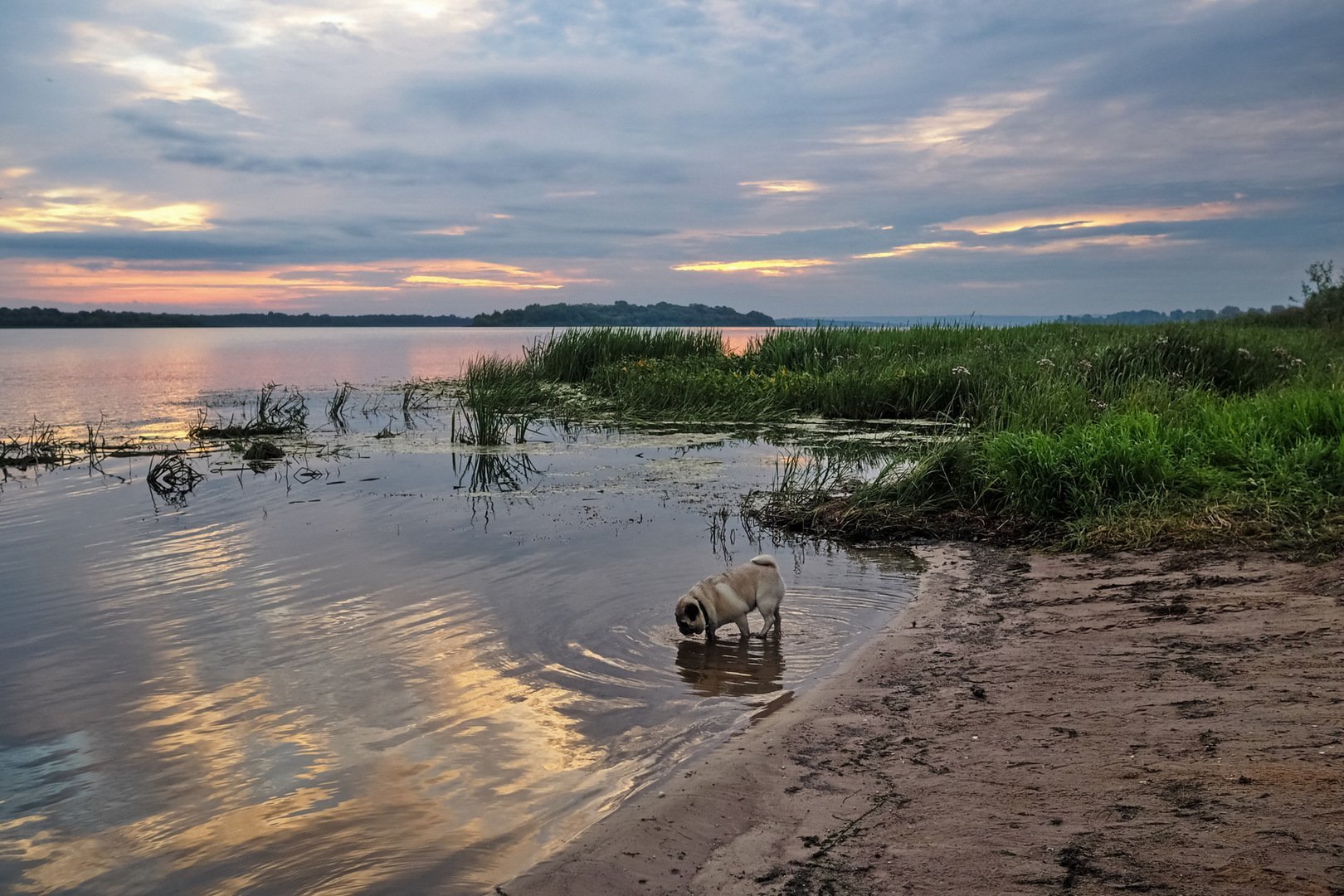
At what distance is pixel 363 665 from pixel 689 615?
213cm

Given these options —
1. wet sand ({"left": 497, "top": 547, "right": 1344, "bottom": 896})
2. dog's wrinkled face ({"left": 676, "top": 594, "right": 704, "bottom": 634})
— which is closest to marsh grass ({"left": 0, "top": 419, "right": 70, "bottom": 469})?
dog's wrinkled face ({"left": 676, "top": 594, "right": 704, "bottom": 634})

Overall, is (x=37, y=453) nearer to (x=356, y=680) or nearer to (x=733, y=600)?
(x=356, y=680)

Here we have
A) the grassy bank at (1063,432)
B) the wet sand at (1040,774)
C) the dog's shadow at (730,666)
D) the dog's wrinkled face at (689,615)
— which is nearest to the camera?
the wet sand at (1040,774)

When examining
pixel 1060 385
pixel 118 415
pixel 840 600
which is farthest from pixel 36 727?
pixel 118 415

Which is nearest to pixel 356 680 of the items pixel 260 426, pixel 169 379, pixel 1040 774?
pixel 1040 774

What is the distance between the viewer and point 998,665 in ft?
16.8

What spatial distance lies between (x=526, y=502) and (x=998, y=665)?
7223 mm

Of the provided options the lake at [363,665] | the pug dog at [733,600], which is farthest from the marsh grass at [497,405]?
the pug dog at [733,600]

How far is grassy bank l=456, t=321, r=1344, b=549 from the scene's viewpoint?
7758 mm

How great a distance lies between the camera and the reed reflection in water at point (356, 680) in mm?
3904

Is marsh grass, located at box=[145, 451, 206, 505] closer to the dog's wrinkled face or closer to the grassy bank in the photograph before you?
the grassy bank

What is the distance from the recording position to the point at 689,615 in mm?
6047

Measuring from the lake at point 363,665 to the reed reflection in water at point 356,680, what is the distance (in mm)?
20

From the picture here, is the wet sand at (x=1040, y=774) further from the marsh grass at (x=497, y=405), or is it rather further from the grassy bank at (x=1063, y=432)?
the marsh grass at (x=497, y=405)
